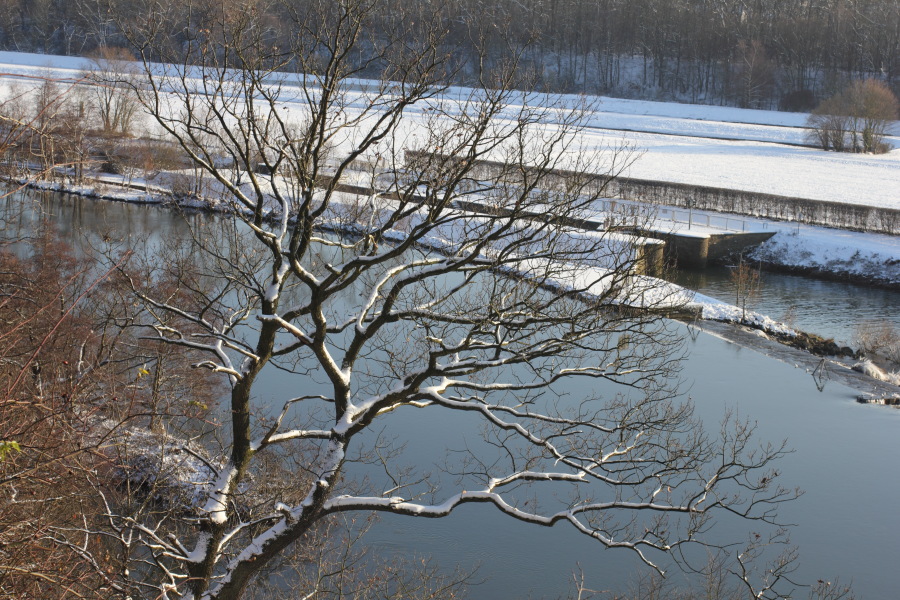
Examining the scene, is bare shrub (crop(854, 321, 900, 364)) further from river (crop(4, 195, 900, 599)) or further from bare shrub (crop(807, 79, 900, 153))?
bare shrub (crop(807, 79, 900, 153))

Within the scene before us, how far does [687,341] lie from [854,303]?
294 inches

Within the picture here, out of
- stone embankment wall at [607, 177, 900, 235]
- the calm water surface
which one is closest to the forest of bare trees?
stone embankment wall at [607, 177, 900, 235]

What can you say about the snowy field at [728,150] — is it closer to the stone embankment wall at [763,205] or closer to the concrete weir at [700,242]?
the stone embankment wall at [763,205]

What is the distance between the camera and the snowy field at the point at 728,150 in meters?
35.3

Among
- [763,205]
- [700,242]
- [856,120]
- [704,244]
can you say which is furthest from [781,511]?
[856,120]

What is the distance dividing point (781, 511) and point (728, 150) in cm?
3667

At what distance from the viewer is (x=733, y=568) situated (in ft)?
33.9

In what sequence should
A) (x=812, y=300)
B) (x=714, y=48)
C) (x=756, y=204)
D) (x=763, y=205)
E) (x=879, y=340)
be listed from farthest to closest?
(x=714, y=48)
(x=756, y=204)
(x=763, y=205)
(x=812, y=300)
(x=879, y=340)

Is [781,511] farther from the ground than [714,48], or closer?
closer

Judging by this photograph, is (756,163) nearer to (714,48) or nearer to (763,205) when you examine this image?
(763,205)

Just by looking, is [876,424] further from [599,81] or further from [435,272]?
[599,81]

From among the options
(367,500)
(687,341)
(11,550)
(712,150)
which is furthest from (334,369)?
(712,150)

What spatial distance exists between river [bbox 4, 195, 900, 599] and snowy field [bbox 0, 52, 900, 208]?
1422 cm

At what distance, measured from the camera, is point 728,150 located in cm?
4525
